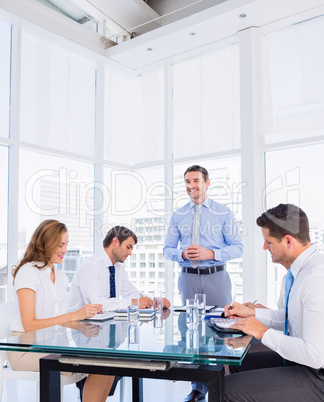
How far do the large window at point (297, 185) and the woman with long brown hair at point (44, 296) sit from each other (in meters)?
2.79

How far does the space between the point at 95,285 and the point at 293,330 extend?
1.38 m

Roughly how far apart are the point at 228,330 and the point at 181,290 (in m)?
1.84

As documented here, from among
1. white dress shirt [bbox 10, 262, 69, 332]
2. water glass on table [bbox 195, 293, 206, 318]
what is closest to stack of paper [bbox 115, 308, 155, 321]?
water glass on table [bbox 195, 293, 206, 318]

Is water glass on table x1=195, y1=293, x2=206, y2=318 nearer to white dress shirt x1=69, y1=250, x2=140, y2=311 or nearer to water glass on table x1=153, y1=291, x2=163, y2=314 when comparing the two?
water glass on table x1=153, y1=291, x2=163, y2=314

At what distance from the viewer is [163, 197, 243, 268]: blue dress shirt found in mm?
3742

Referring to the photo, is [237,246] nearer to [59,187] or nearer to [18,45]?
[59,187]

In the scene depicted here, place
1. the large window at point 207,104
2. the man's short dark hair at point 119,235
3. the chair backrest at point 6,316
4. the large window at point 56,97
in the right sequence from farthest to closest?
the large window at point 207,104 < the large window at point 56,97 < the man's short dark hair at point 119,235 < the chair backrest at point 6,316

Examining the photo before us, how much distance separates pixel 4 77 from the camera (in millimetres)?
4645

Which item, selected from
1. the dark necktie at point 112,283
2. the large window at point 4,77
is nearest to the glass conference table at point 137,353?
the dark necktie at point 112,283

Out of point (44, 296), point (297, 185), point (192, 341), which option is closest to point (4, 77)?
point (44, 296)

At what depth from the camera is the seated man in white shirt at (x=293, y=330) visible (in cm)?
165

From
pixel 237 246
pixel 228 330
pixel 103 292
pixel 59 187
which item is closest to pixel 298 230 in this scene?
pixel 228 330

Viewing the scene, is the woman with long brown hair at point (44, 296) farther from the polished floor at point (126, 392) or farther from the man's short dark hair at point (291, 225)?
the man's short dark hair at point (291, 225)

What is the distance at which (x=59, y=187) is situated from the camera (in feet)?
17.4
